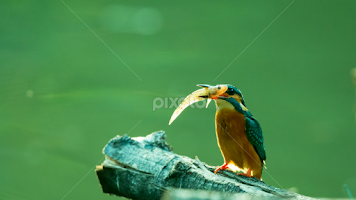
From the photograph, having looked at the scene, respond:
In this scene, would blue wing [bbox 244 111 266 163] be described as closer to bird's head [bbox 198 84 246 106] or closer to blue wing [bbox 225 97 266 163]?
blue wing [bbox 225 97 266 163]

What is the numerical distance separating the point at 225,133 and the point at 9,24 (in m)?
4.23

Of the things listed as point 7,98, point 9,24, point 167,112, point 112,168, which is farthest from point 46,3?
point 112,168

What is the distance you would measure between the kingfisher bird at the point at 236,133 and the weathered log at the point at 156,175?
0.23 m

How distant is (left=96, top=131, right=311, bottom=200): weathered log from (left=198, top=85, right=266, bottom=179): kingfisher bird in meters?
0.23

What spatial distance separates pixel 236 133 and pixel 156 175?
25.8 inches

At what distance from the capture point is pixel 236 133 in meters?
1.97

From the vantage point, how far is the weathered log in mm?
1509

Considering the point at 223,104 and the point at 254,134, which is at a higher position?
the point at 223,104

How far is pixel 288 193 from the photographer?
57.2 inches

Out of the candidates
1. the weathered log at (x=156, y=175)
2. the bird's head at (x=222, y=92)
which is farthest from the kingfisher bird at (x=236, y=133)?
the weathered log at (x=156, y=175)

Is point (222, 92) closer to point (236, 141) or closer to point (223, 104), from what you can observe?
point (223, 104)

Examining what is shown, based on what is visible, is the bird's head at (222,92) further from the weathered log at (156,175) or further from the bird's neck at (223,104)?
the weathered log at (156,175)

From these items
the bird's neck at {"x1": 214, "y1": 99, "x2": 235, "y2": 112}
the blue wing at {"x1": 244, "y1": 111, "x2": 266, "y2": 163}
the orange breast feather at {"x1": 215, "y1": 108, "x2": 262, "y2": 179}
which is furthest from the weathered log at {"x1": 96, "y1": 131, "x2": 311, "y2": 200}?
the bird's neck at {"x1": 214, "y1": 99, "x2": 235, "y2": 112}

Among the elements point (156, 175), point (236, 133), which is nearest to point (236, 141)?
point (236, 133)
